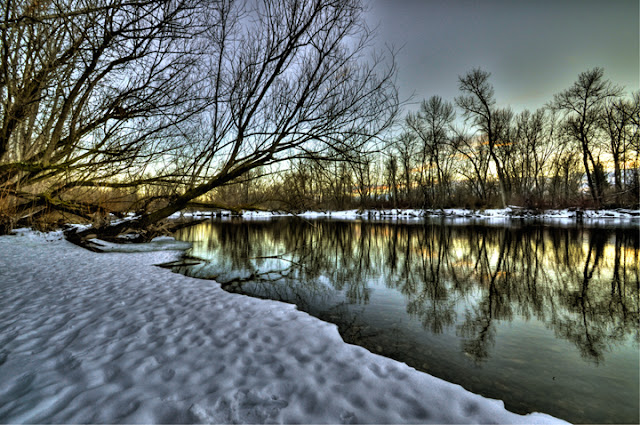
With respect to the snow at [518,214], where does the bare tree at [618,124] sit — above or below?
above

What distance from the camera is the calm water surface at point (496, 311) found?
2.62 m

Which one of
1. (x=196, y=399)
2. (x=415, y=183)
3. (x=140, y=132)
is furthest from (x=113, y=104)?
(x=415, y=183)

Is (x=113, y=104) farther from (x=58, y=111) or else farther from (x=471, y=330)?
(x=471, y=330)

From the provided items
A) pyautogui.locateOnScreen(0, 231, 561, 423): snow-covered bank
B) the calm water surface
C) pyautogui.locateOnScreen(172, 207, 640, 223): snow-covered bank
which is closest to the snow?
pyautogui.locateOnScreen(172, 207, 640, 223): snow-covered bank

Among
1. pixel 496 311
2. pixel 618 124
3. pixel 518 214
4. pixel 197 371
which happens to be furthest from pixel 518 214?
pixel 197 371

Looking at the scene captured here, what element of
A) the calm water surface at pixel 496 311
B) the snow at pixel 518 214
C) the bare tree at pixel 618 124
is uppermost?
the bare tree at pixel 618 124

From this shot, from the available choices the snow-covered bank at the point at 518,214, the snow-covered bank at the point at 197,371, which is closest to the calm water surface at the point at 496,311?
the snow-covered bank at the point at 197,371

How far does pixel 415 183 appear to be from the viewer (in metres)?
46.2

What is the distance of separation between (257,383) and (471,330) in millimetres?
3120

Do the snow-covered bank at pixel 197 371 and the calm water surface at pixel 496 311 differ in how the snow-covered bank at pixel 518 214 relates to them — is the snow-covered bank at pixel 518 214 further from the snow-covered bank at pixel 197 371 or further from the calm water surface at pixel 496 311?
the snow-covered bank at pixel 197 371

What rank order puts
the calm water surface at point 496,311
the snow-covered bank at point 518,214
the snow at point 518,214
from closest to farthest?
1. the calm water surface at point 496,311
2. the snow at point 518,214
3. the snow-covered bank at point 518,214

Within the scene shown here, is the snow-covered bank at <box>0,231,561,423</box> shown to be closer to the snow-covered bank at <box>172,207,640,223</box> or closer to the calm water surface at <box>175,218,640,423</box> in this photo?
the calm water surface at <box>175,218,640,423</box>

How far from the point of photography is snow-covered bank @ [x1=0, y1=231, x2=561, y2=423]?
6.00 feet

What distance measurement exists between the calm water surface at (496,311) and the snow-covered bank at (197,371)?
77 cm
